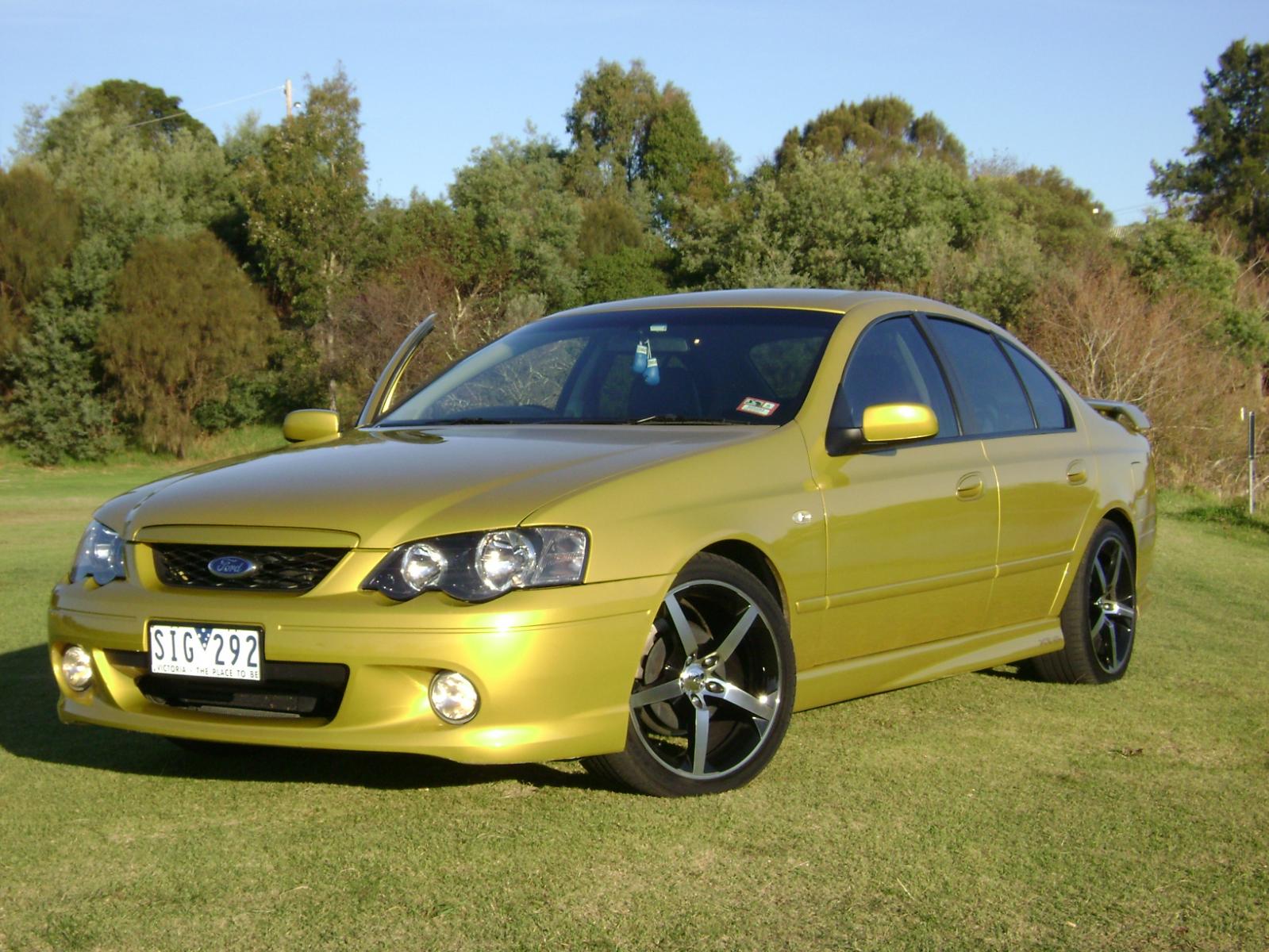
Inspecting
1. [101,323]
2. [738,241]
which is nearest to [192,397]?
[101,323]

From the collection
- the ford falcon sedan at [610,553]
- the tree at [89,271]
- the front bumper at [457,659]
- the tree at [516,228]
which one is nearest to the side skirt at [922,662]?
the ford falcon sedan at [610,553]

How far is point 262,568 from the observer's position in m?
3.93

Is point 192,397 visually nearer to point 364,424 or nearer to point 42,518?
point 42,518

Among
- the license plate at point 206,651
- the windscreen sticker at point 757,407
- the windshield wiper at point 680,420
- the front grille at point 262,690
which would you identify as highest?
the windscreen sticker at point 757,407

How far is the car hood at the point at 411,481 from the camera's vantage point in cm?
A: 389

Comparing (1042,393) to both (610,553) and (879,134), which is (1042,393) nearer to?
(610,553)

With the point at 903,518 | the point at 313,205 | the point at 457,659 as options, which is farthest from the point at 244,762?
the point at 313,205

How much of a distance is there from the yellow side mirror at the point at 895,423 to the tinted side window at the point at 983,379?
814mm

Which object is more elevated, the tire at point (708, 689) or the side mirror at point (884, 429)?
the side mirror at point (884, 429)

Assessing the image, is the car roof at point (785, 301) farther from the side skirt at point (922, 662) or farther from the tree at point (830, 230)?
the tree at point (830, 230)

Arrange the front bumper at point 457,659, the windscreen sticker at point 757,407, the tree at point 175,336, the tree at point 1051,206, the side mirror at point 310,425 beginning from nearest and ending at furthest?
the front bumper at point 457,659, the windscreen sticker at point 757,407, the side mirror at point 310,425, the tree at point 175,336, the tree at point 1051,206

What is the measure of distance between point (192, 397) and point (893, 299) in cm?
3393

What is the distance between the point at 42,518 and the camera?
17672mm

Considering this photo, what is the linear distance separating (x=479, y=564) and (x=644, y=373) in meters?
1.64
